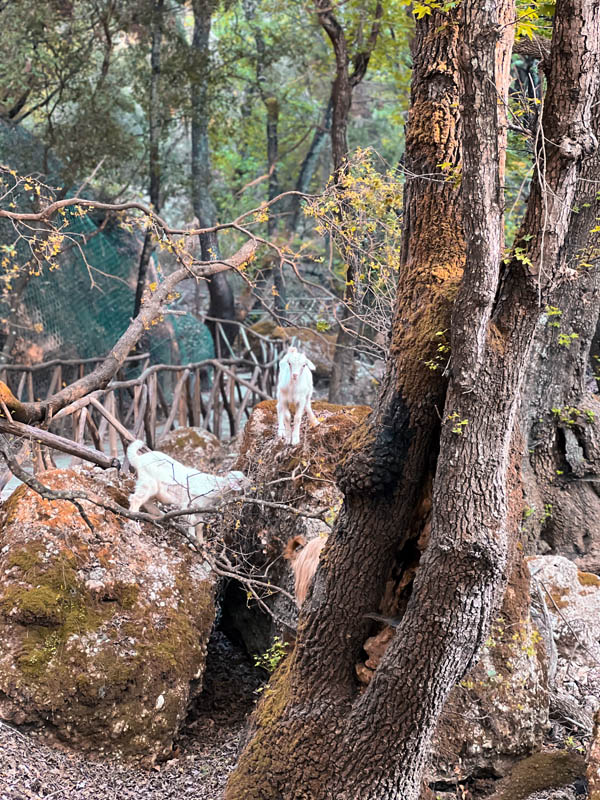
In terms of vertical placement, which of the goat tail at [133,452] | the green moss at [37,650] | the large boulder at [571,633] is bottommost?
the green moss at [37,650]

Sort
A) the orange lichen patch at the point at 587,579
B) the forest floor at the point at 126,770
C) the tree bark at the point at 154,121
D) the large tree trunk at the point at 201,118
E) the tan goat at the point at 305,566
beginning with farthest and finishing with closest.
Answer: the large tree trunk at the point at 201,118 < the tree bark at the point at 154,121 < the orange lichen patch at the point at 587,579 < the tan goat at the point at 305,566 < the forest floor at the point at 126,770

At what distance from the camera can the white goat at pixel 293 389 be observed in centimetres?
554

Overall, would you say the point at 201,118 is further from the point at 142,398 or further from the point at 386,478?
the point at 386,478

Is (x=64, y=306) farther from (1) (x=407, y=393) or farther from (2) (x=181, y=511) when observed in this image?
(1) (x=407, y=393)

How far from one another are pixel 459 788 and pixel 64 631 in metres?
2.51

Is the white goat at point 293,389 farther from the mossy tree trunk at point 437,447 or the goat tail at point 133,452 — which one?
the mossy tree trunk at point 437,447

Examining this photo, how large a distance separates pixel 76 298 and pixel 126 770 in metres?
7.63

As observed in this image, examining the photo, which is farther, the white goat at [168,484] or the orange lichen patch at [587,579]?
the orange lichen patch at [587,579]

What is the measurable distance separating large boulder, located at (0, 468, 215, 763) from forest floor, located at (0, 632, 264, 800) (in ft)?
0.38

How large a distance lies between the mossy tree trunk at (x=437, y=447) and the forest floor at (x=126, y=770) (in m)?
0.71

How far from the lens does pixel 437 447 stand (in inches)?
142

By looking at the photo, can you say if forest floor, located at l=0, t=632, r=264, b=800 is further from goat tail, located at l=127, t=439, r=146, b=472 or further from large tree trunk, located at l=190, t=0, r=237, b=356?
large tree trunk, located at l=190, t=0, r=237, b=356

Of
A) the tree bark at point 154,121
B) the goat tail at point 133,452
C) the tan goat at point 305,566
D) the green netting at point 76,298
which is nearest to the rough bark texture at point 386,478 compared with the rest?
the tan goat at point 305,566

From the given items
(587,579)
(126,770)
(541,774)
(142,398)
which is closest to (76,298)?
(142,398)
